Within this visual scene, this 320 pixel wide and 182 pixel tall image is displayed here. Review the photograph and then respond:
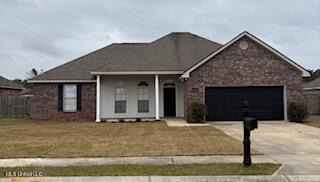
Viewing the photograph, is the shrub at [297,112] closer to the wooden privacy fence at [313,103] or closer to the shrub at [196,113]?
the shrub at [196,113]

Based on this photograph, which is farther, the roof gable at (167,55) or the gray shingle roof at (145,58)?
the gray shingle roof at (145,58)

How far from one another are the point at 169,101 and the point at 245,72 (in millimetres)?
6111

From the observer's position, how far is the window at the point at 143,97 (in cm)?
2727

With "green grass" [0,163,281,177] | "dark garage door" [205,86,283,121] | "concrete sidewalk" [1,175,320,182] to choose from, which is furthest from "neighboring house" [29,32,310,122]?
"concrete sidewalk" [1,175,320,182]

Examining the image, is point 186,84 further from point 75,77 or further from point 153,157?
point 153,157

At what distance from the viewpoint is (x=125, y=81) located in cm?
2727

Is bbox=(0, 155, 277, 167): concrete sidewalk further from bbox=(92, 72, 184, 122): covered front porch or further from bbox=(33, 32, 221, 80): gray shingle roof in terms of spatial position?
bbox=(92, 72, 184, 122): covered front porch

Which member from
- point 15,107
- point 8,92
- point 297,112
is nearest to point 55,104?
point 15,107

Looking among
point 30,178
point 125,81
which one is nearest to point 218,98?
point 125,81

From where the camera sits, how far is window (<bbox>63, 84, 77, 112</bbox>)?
89.7 ft

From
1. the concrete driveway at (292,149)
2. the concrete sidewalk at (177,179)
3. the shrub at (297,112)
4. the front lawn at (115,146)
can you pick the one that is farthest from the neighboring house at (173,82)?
the concrete sidewalk at (177,179)

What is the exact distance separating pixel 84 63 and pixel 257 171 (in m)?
22.7

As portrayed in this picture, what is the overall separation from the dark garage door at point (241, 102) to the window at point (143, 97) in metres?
4.86

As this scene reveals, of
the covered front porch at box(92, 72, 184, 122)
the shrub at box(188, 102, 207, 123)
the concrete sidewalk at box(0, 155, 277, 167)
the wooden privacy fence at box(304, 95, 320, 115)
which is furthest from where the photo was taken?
the wooden privacy fence at box(304, 95, 320, 115)
